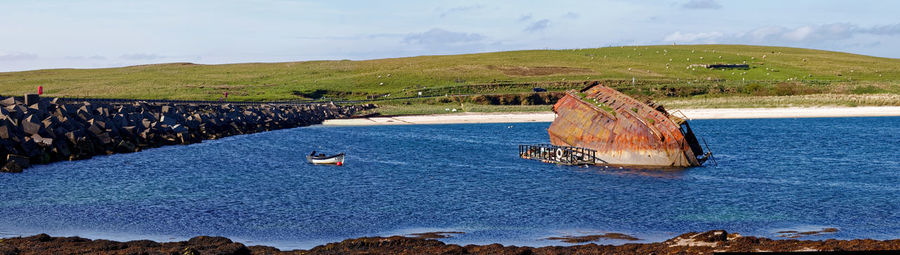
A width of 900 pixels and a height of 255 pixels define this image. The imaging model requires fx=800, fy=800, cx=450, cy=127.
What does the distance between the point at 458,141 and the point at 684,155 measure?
1152 inches

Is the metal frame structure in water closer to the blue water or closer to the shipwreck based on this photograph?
the shipwreck

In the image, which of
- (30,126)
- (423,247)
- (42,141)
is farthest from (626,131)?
(30,126)

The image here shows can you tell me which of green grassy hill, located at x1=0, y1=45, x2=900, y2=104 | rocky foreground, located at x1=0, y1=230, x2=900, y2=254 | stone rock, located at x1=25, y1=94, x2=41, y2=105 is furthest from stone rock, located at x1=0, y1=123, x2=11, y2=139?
green grassy hill, located at x1=0, y1=45, x2=900, y2=104

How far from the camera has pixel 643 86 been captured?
126062 millimetres

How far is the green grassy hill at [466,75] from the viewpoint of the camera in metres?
131

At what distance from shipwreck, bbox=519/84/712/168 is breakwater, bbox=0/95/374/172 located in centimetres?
2853

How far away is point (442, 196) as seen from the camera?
110ft

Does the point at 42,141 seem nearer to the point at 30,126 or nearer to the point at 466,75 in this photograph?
the point at 30,126

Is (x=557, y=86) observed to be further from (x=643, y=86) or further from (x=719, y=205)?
(x=719, y=205)

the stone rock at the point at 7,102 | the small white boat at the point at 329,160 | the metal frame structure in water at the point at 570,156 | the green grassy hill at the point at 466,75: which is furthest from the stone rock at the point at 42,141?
the green grassy hill at the point at 466,75

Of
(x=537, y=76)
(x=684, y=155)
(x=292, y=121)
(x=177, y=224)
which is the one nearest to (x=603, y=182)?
(x=684, y=155)

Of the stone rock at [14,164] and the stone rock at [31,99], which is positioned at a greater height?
the stone rock at [31,99]

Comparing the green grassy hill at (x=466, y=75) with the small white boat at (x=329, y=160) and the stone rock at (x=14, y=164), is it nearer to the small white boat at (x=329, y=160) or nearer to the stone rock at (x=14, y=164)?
the small white boat at (x=329, y=160)

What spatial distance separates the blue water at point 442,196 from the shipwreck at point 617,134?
48.4 inches
